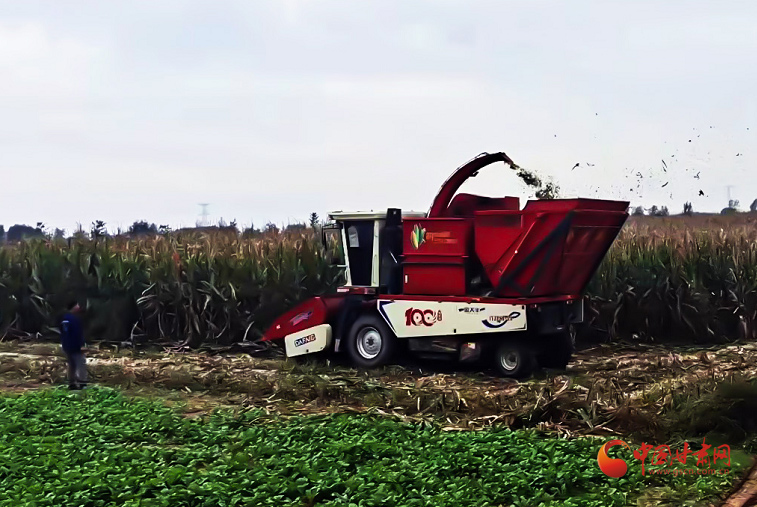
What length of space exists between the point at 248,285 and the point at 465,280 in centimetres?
559

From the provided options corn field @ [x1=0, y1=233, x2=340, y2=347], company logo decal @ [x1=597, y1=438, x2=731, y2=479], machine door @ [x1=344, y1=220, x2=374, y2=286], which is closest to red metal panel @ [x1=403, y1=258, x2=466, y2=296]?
machine door @ [x1=344, y1=220, x2=374, y2=286]

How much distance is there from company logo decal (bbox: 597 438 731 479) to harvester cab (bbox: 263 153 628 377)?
15.4 ft

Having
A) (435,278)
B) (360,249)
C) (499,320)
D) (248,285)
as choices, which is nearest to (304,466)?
(499,320)

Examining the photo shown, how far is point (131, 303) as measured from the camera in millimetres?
18594

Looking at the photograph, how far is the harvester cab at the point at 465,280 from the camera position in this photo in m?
13.1

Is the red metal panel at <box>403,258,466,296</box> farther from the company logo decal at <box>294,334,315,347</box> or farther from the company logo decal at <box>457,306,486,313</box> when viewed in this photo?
the company logo decal at <box>294,334,315,347</box>

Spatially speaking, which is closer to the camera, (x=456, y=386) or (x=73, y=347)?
(x=456, y=386)

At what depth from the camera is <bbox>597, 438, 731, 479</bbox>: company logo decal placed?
7453 millimetres

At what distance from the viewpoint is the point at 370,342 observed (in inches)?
570

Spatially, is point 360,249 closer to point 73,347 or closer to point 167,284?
point 73,347

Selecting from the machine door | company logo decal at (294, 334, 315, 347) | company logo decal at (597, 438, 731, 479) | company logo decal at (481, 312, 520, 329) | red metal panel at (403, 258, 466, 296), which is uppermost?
the machine door

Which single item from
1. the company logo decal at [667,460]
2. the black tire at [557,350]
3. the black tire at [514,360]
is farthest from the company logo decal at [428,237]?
the company logo decal at [667,460]

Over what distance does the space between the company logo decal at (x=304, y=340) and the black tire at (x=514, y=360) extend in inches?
120

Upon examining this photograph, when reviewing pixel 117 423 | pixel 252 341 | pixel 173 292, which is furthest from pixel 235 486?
pixel 173 292
